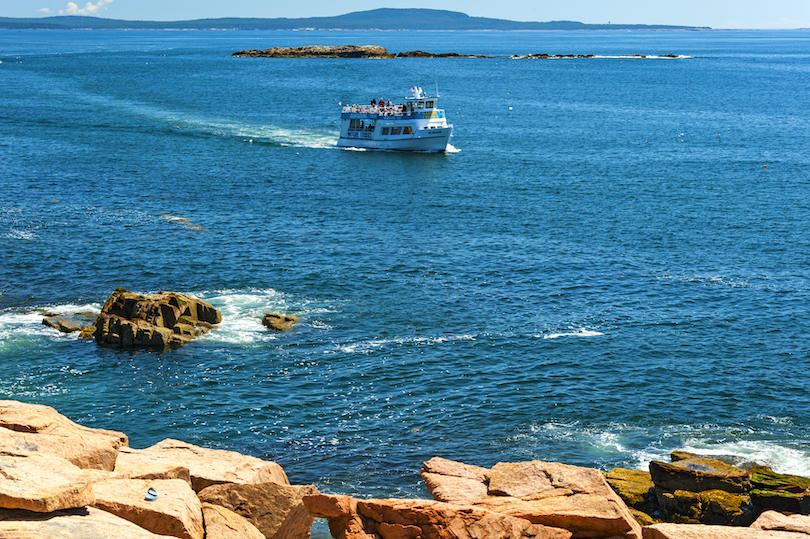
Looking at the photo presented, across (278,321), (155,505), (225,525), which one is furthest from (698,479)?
(278,321)

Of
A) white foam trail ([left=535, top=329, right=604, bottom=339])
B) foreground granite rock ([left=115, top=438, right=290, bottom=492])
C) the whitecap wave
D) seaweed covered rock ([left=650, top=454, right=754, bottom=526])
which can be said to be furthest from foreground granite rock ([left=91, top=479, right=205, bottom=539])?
the whitecap wave

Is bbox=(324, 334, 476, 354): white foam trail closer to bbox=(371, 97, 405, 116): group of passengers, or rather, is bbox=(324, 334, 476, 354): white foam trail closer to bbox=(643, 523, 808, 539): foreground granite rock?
bbox=(643, 523, 808, 539): foreground granite rock

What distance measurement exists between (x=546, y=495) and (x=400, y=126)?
3464 inches

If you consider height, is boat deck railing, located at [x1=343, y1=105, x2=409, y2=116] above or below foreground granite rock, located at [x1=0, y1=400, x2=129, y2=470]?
above

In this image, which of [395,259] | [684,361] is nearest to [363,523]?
[684,361]

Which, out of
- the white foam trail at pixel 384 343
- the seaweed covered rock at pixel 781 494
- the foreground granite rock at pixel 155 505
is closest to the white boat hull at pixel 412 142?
the white foam trail at pixel 384 343

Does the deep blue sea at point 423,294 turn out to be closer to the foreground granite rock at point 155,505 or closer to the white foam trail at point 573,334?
the white foam trail at point 573,334

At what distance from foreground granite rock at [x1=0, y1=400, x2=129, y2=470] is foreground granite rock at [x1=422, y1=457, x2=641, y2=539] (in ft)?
29.8

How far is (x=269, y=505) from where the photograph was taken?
20078mm

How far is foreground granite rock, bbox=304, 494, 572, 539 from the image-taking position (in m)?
18.8

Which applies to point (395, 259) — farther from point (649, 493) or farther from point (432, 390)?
point (649, 493)

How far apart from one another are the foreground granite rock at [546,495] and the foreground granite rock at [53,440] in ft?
29.8

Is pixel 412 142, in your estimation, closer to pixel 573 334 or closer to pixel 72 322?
pixel 573 334

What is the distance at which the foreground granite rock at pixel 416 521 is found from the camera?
18828mm
